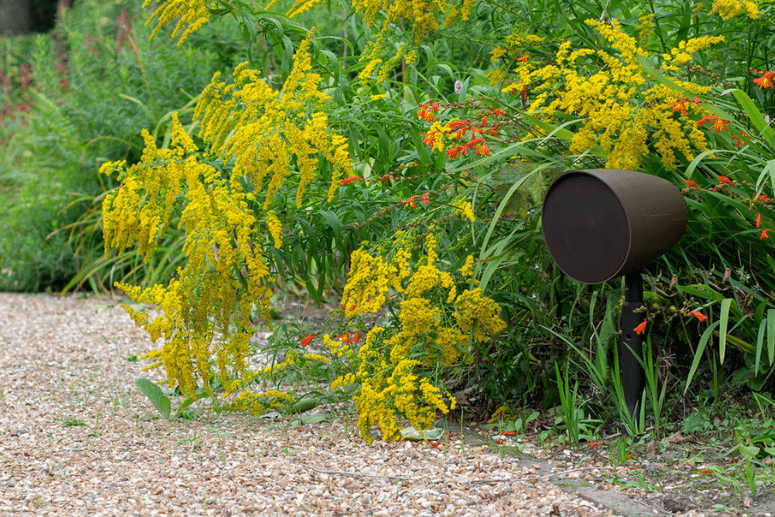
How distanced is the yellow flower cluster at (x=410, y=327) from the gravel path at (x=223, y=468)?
143 mm

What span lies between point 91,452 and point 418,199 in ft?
4.17

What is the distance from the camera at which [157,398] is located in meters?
2.75

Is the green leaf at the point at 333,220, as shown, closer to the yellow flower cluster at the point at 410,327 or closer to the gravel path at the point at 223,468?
the yellow flower cluster at the point at 410,327

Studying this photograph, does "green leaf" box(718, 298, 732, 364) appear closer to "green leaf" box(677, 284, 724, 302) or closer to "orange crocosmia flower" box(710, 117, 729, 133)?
"green leaf" box(677, 284, 724, 302)

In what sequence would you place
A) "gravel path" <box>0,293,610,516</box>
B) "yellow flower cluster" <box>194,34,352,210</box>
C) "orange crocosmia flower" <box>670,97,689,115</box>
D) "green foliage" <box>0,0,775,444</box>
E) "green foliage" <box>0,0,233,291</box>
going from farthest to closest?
"green foliage" <box>0,0,233,291</box> < "yellow flower cluster" <box>194,34,352,210</box> < "green foliage" <box>0,0,775,444</box> < "orange crocosmia flower" <box>670,97,689,115</box> < "gravel path" <box>0,293,610,516</box>

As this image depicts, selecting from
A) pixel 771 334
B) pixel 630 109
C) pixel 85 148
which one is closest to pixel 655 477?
pixel 771 334

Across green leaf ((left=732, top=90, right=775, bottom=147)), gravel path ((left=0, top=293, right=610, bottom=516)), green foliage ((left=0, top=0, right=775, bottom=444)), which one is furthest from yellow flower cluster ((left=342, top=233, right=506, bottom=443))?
green leaf ((left=732, top=90, right=775, bottom=147))

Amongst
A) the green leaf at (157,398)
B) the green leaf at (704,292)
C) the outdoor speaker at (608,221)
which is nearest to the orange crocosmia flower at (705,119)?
the outdoor speaker at (608,221)

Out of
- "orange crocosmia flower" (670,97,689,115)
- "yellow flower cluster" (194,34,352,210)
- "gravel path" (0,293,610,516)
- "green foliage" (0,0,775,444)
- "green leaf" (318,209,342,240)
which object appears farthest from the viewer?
"green leaf" (318,209,342,240)

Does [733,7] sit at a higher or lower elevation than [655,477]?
higher

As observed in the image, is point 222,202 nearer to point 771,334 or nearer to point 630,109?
point 630,109

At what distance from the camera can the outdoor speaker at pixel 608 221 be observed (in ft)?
6.35

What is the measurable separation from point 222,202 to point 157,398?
0.82 metres

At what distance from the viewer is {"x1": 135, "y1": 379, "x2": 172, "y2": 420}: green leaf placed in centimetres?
272
